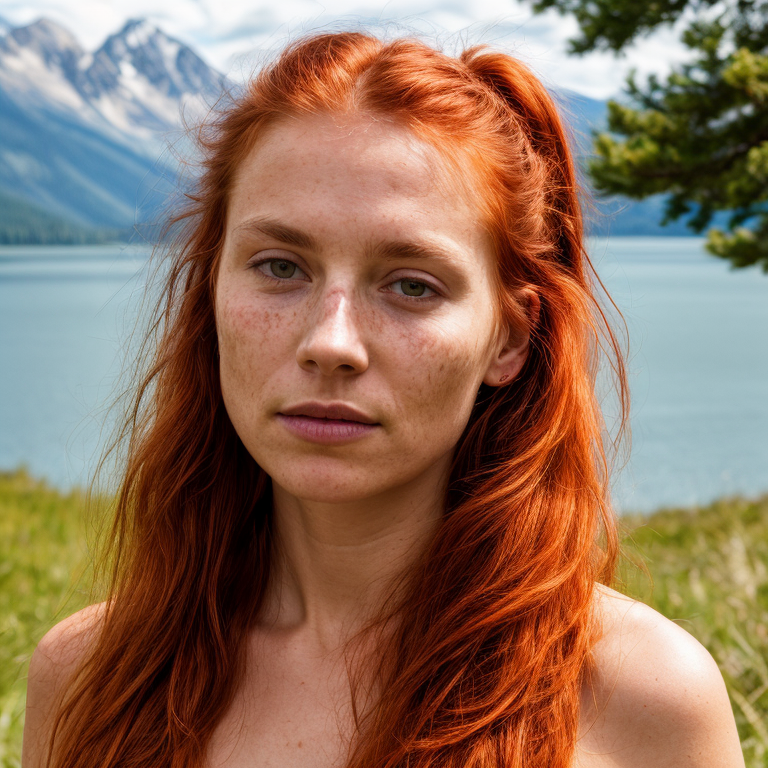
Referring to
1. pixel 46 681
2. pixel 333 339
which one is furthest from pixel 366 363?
pixel 46 681

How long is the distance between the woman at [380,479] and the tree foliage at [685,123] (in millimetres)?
3928

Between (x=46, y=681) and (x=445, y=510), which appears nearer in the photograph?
(x=445, y=510)

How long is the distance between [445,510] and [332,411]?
0.42 metres

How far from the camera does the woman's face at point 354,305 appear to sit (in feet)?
5.14

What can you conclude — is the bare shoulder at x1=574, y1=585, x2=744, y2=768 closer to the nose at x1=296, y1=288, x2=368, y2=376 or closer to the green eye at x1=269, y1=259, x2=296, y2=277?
the nose at x1=296, y1=288, x2=368, y2=376

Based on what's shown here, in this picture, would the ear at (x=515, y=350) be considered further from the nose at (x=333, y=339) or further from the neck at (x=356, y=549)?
the nose at (x=333, y=339)

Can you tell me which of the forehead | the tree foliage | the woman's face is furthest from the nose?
the tree foliage

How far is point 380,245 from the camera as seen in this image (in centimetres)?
157

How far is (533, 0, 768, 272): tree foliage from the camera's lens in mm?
5477

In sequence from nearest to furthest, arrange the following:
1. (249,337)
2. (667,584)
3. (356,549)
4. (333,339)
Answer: (333,339), (249,337), (356,549), (667,584)

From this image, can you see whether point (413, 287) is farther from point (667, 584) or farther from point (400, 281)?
point (667, 584)

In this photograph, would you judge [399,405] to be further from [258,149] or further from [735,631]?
[735,631]

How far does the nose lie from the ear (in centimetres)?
36

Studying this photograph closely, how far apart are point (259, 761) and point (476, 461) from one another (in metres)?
0.70
